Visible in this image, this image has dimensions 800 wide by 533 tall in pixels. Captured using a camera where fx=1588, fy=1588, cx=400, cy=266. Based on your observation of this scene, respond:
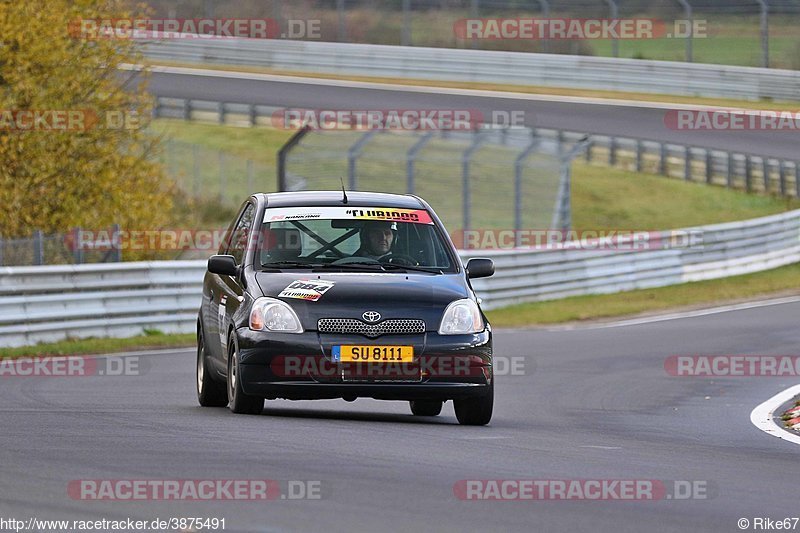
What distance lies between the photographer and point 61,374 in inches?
592

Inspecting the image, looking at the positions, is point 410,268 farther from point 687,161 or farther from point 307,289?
point 687,161

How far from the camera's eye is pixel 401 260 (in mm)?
11148

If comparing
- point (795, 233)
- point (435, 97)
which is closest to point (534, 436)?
point (795, 233)

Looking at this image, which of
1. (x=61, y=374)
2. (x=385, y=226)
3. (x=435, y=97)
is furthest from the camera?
(x=435, y=97)

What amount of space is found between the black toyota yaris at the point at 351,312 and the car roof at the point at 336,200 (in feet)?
0.07

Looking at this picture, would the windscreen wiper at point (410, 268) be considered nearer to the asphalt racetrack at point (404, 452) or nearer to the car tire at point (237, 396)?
the asphalt racetrack at point (404, 452)

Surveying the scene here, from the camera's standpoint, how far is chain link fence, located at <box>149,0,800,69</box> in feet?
124

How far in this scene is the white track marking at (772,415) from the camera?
10969 millimetres

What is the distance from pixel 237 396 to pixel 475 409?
1.61 m

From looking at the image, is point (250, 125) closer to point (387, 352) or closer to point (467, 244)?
point (467, 244)

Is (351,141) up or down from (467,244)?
up

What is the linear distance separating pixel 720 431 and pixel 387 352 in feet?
8.71

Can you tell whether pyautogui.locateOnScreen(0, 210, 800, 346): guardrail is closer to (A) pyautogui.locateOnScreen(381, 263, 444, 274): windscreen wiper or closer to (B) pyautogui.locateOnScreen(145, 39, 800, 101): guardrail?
(A) pyautogui.locateOnScreen(381, 263, 444, 274): windscreen wiper

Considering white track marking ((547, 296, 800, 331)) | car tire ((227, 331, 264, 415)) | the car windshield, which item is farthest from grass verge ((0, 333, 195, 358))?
car tire ((227, 331, 264, 415))
